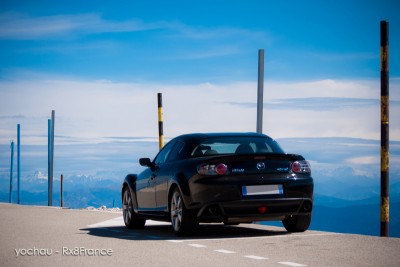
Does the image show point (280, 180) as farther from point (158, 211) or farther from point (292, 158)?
point (158, 211)

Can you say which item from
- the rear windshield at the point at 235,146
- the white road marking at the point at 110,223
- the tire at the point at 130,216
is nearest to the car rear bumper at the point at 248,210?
the rear windshield at the point at 235,146

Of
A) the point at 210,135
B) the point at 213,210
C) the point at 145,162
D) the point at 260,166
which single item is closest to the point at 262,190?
the point at 260,166

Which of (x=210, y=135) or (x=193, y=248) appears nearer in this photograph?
(x=193, y=248)

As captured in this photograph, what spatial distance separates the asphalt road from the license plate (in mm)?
715

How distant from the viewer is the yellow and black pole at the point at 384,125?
50.3 feet

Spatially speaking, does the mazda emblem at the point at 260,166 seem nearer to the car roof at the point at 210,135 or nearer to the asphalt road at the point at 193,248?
the asphalt road at the point at 193,248

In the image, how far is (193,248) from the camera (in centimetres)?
1216

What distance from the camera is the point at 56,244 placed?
13.2 metres

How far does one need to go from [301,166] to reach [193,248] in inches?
107

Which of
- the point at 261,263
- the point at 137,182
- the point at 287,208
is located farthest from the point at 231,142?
the point at 261,263

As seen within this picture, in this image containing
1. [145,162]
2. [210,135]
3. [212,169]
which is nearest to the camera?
[212,169]

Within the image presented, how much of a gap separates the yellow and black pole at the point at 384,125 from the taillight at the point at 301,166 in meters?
1.95

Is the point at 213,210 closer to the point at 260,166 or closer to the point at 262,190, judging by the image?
the point at 262,190

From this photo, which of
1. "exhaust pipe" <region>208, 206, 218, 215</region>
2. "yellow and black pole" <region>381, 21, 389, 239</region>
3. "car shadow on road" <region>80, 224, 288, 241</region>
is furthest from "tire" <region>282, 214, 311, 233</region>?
"exhaust pipe" <region>208, 206, 218, 215</region>
